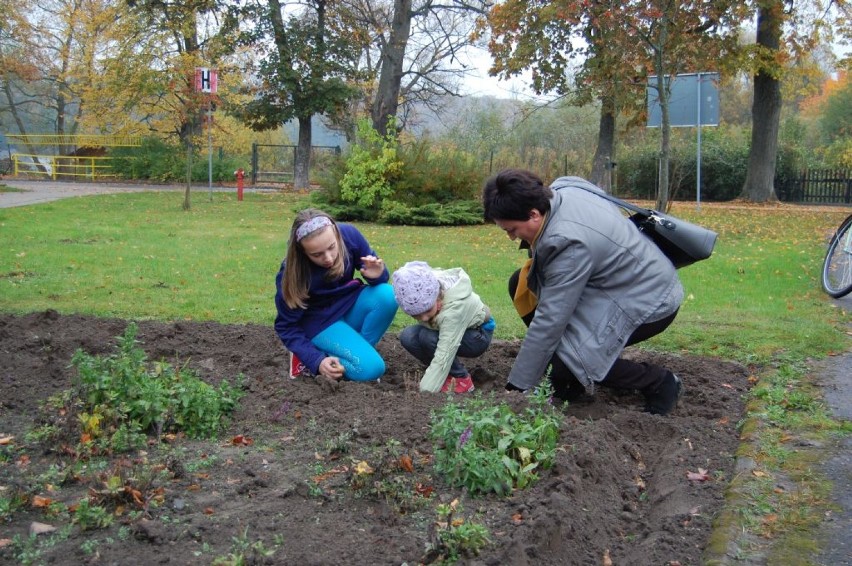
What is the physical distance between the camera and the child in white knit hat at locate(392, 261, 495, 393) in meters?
4.54

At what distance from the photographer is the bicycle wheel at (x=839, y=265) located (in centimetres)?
794

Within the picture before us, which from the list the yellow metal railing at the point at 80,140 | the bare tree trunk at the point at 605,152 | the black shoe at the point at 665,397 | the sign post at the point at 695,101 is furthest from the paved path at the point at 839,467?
the yellow metal railing at the point at 80,140

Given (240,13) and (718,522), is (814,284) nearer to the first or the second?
(718,522)

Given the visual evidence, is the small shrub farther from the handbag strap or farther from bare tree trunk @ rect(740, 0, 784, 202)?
the handbag strap

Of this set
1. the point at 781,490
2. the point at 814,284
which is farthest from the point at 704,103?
the point at 781,490

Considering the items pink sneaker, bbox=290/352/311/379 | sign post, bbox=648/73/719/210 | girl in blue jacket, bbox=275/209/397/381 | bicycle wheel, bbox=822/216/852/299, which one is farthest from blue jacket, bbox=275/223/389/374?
sign post, bbox=648/73/719/210

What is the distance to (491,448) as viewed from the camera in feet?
10.7

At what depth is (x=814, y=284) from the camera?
914 cm

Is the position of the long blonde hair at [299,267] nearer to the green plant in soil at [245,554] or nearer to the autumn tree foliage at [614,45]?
the green plant in soil at [245,554]

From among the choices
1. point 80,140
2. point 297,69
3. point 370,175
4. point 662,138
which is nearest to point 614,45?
point 662,138

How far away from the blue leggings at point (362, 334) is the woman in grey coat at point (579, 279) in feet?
3.56

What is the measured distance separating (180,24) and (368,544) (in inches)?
1197

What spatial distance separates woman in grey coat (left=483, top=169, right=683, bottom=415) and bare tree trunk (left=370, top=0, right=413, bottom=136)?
24.2 m

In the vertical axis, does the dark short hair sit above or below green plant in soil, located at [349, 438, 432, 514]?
above
